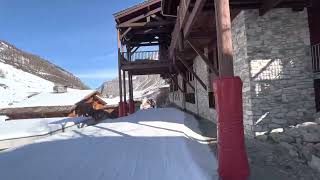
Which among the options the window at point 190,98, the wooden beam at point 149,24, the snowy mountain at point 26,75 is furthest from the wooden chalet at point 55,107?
the snowy mountain at point 26,75

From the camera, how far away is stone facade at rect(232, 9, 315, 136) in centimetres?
958

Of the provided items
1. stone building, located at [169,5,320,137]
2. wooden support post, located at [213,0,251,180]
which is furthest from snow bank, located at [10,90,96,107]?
wooden support post, located at [213,0,251,180]

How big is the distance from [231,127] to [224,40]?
1372mm

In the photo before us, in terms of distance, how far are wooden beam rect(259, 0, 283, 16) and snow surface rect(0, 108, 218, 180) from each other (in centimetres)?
384

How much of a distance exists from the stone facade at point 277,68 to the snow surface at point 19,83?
67.6 m

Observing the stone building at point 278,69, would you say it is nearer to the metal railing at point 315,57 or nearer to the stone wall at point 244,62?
the stone wall at point 244,62

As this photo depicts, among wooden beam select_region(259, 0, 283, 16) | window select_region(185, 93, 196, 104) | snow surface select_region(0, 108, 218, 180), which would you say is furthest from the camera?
window select_region(185, 93, 196, 104)

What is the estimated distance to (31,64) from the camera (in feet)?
366

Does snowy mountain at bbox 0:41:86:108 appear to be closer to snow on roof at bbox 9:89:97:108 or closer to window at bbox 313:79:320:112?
snow on roof at bbox 9:89:97:108

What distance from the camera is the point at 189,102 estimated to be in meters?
22.6

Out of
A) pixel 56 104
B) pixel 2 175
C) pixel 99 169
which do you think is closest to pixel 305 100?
pixel 99 169

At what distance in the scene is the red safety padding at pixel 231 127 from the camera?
5211 mm

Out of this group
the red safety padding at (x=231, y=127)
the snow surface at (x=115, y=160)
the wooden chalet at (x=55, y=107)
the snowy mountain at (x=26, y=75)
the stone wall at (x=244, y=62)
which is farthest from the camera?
the snowy mountain at (x=26, y=75)

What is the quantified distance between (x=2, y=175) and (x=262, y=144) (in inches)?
226
